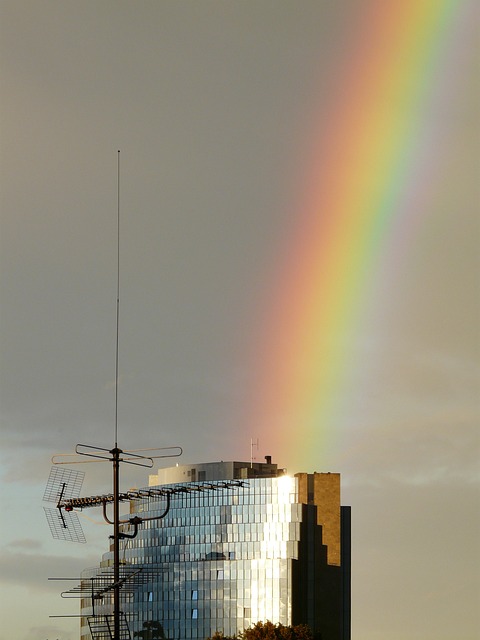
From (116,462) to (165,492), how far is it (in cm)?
2244

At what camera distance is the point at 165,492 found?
57.5 metres

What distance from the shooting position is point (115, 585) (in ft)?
108

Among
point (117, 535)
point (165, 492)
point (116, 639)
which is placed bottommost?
point (116, 639)

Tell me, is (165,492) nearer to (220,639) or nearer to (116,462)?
(116,462)

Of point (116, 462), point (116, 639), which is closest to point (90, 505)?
point (116, 462)

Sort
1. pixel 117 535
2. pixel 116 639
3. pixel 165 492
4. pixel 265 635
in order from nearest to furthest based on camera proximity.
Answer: pixel 116 639 < pixel 117 535 < pixel 165 492 < pixel 265 635

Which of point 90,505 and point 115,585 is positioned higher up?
point 90,505

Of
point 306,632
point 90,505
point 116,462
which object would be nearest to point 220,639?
point 306,632

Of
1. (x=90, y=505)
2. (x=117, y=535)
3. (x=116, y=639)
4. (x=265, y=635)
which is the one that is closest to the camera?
(x=116, y=639)

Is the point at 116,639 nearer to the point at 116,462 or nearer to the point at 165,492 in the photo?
the point at 116,462

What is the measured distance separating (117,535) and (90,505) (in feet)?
40.1

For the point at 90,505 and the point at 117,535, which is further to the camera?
the point at 90,505

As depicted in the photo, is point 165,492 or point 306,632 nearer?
point 165,492

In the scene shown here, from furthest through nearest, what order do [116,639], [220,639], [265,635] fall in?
1. [220,639]
2. [265,635]
3. [116,639]
